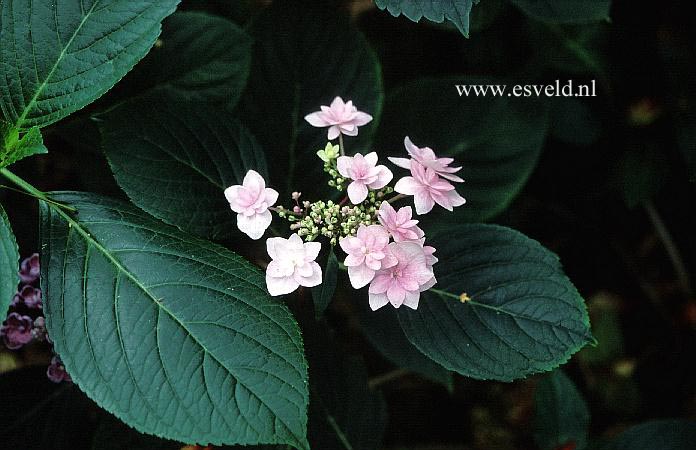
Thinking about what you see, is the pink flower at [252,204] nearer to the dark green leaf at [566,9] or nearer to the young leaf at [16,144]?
the young leaf at [16,144]

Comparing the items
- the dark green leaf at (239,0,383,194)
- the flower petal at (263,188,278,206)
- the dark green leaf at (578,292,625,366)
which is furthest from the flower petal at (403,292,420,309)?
the dark green leaf at (578,292,625,366)

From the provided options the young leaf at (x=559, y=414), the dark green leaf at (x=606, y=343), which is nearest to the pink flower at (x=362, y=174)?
the young leaf at (x=559, y=414)

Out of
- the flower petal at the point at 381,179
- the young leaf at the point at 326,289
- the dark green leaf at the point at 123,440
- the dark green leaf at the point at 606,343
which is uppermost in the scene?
the flower petal at the point at 381,179

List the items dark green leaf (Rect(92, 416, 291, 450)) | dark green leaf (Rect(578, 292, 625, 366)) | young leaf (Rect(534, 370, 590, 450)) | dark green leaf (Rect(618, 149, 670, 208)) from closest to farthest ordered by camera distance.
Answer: dark green leaf (Rect(92, 416, 291, 450)) < young leaf (Rect(534, 370, 590, 450)) < dark green leaf (Rect(618, 149, 670, 208)) < dark green leaf (Rect(578, 292, 625, 366))

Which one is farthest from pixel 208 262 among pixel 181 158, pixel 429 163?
pixel 429 163

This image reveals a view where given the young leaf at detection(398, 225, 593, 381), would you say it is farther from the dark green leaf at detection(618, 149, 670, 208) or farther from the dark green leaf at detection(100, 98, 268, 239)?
the dark green leaf at detection(618, 149, 670, 208)

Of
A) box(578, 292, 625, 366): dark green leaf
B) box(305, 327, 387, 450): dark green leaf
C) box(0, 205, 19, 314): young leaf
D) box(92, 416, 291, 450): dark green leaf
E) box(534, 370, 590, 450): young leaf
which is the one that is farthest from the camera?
box(578, 292, 625, 366): dark green leaf
